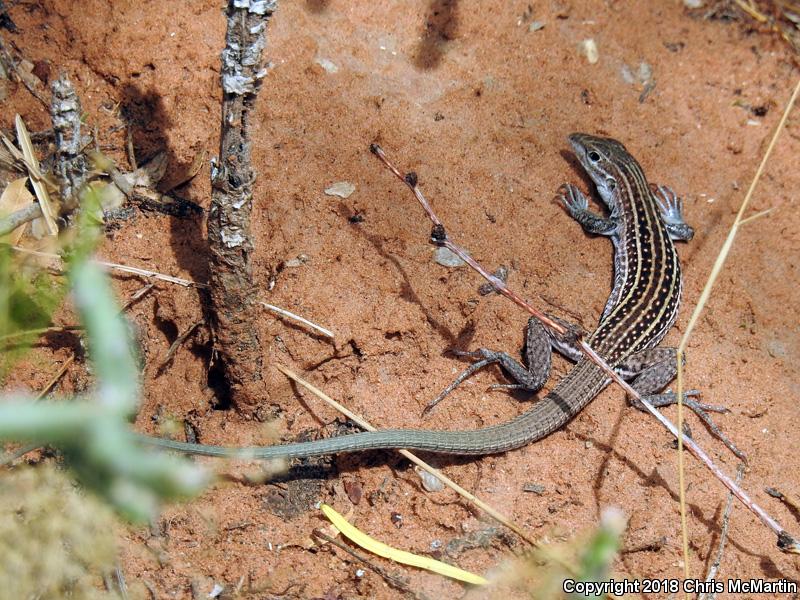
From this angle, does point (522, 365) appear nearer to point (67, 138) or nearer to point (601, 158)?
point (601, 158)

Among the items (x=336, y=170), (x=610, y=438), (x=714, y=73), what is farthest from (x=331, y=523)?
(x=714, y=73)

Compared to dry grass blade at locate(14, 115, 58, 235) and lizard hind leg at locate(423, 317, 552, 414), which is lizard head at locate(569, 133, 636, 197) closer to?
lizard hind leg at locate(423, 317, 552, 414)

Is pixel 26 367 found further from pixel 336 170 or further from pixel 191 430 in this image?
pixel 336 170

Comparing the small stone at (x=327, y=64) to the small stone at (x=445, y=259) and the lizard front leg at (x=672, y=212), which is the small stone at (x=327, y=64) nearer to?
the small stone at (x=445, y=259)

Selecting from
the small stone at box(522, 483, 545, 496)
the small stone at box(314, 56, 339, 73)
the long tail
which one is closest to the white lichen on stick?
the long tail

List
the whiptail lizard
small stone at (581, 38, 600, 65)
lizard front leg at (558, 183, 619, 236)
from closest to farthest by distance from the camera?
the whiptail lizard, lizard front leg at (558, 183, 619, 236), small stone at (581, 38, 600, 65)

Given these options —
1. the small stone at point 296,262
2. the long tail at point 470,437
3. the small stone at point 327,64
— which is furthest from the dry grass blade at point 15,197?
the small stone at point 327,64
